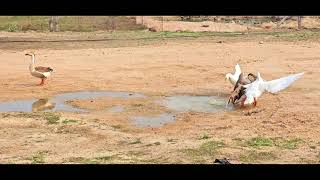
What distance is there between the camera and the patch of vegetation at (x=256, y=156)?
5781 millimetres

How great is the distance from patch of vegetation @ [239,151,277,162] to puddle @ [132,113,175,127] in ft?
6.88

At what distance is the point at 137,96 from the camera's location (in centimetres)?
996

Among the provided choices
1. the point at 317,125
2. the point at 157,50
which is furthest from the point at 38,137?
the point at 157,50

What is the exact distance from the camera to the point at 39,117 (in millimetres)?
8297

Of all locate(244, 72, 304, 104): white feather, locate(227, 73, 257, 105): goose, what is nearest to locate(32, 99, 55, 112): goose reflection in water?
locate(227, 73, 257, 105): goose

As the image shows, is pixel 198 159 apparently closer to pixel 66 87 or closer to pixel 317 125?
pixel 317 125

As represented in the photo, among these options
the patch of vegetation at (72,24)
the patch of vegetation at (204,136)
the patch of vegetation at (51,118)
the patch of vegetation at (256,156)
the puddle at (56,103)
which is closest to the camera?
the patch of vegetation at (256,156)

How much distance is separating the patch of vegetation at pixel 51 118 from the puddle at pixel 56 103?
44 cm

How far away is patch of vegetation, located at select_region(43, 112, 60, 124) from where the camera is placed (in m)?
8.02

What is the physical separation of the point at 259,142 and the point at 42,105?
422 centimetres

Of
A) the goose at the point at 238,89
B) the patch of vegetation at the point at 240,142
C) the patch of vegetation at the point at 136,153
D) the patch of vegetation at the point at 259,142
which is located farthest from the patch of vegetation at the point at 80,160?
the goose at the point at 238,89

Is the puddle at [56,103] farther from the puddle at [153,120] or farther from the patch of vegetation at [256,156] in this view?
the patch of vegetation at [256,156]

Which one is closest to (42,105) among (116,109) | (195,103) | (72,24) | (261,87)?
(116,109)
